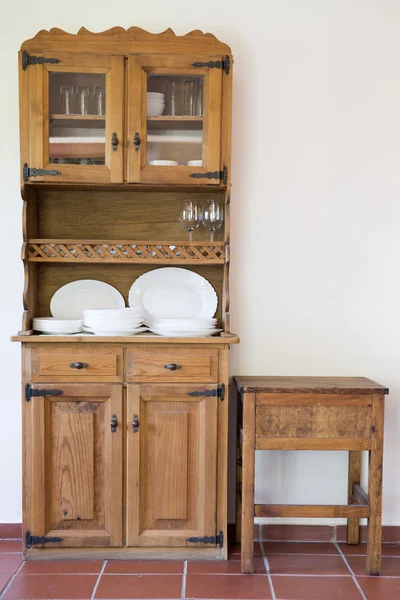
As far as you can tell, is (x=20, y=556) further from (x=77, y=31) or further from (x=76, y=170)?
(x=77, y=31)

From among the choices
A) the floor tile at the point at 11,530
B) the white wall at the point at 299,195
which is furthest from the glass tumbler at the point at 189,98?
the floor tile at the point at 11,530

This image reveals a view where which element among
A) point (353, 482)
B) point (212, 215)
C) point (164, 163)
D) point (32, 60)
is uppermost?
point (32, 60)

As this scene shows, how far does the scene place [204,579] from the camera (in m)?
2.36

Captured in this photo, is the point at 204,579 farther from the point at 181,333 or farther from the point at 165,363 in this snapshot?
the point at 181,333

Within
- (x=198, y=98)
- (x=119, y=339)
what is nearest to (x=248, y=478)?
(x=119, y=339)

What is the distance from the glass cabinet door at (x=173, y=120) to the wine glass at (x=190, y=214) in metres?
0.16

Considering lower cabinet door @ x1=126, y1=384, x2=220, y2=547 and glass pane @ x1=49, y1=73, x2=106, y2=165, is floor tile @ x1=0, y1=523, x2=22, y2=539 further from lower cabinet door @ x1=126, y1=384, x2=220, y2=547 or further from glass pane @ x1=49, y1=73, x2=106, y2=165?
glass pane @ x1=49, y1=73, x2=106, y2=165

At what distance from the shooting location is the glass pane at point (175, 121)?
8.16ft

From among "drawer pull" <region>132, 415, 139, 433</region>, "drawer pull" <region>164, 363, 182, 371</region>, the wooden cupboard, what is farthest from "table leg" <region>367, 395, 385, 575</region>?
"drawer pull" <region>132, 415, 139, 433</region>

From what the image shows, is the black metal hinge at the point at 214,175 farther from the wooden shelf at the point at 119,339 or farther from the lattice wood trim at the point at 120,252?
the wooden shelf at the point at 119,339

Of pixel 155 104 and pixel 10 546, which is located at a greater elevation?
pixel 155 104

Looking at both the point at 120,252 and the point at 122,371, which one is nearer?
the point at 122,371

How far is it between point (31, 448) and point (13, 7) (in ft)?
6.97

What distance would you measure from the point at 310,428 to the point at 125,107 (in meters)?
1.64
